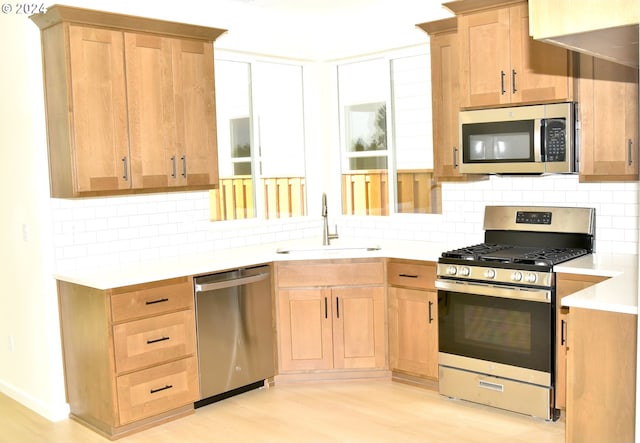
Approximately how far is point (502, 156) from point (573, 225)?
629 millimetres

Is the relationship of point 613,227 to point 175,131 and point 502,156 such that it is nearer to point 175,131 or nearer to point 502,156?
point 502,156

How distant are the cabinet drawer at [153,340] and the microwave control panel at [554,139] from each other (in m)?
2.31

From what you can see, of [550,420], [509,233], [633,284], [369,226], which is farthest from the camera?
[369,226]

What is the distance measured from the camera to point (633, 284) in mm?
3115

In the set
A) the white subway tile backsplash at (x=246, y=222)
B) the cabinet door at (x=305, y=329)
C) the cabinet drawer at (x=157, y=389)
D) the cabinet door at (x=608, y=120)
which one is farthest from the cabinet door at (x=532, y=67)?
the cabinet drawer at (x=157, y=389)

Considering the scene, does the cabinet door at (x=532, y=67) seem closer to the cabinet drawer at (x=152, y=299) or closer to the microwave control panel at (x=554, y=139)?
the microwave control panel at (x=554, y=139)

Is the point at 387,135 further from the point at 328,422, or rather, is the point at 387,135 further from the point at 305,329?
the point at 328,422

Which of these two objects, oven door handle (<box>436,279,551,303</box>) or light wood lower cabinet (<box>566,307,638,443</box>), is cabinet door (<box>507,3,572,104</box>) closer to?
oven door handle (<box>436,279,551,303</box>)

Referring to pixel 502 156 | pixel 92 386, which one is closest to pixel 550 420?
pixel 502 156

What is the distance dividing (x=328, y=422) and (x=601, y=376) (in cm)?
173

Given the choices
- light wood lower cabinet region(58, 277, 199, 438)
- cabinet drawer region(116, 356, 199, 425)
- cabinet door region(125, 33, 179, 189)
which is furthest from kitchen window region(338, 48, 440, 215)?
cabinet drawer region(116, 356, 199, 425)

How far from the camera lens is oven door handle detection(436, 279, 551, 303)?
3811 mm

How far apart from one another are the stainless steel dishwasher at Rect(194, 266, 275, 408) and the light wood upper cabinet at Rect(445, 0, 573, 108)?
71.2 inches

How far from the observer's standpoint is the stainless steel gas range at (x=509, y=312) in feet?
12.6
